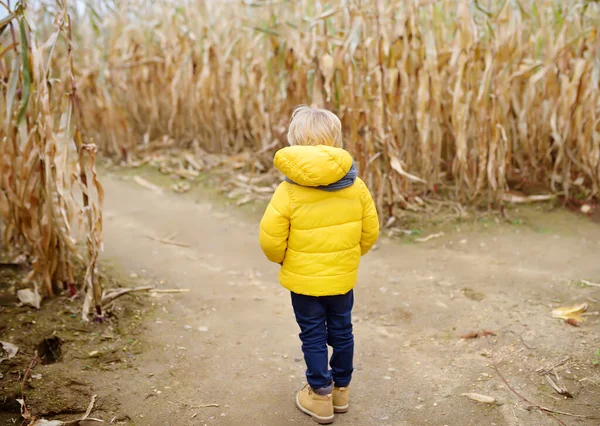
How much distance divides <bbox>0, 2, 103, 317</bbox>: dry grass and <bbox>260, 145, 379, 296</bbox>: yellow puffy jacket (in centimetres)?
100

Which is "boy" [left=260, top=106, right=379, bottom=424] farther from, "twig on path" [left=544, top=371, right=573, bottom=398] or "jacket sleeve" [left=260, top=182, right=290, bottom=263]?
"twig on path" [left=544, top=371, right=573, bottom=398]

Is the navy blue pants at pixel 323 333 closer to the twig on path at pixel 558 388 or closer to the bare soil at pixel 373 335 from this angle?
the bare soil at pixel 373 335

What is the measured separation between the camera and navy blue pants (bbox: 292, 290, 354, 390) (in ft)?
6.86

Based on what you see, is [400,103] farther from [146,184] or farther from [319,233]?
[146,184]

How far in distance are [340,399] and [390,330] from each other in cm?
75

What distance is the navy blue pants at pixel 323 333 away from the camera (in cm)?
209

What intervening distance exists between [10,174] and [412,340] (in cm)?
209

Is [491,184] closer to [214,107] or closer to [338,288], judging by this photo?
[338,288]

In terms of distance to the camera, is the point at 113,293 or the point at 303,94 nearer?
the point at 113,293

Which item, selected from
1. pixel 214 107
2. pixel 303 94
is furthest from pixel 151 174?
pixel 303 94

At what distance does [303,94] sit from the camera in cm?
464

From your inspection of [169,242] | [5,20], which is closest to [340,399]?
[5,20]

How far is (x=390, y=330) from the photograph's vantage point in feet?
9.37

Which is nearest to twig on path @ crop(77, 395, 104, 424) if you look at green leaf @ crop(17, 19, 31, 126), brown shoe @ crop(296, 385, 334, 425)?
brown shoe @ crop(296, 385, 334, 425)
